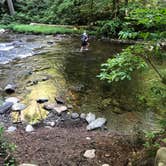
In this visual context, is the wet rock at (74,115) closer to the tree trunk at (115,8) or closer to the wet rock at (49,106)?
the wet rock at (49,106)

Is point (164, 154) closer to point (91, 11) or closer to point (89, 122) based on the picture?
point (89, 122)

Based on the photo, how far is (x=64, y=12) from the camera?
2744 centimetres

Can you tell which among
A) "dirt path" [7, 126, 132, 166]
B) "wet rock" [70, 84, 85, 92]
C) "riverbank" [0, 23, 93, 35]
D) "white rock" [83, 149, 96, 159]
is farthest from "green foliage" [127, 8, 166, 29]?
"riverbank" [0, 23, 93, 35]

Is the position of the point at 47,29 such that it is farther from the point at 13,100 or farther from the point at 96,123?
the point at 96,123

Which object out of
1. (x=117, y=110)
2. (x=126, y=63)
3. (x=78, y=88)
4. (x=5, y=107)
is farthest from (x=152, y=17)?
(x=78, y=88)

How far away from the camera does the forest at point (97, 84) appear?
5457mm

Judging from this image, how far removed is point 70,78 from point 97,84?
1.36m

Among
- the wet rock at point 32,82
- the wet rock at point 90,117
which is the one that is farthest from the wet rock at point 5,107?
the wet rock at point 90,117

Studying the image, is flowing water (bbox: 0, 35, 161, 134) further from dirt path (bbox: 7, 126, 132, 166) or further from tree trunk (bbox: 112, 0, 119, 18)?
tree trunk (bbox: 112, 0, 119, 18)

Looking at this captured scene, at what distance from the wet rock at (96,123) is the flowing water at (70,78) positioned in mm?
202

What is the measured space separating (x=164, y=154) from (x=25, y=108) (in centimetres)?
598

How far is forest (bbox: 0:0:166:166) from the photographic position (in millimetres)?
5457

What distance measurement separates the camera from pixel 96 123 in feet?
28.9

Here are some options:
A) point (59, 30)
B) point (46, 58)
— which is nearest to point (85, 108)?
point (46, 58)
